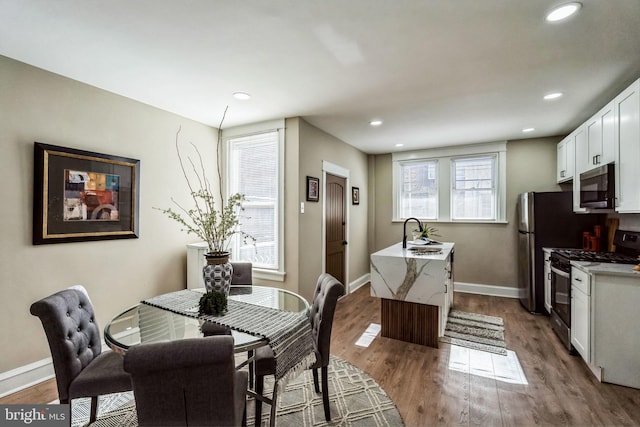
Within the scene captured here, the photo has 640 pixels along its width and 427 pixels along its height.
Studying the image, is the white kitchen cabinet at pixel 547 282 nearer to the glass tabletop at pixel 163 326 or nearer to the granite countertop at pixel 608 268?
the granite countertop at pixel 608 268

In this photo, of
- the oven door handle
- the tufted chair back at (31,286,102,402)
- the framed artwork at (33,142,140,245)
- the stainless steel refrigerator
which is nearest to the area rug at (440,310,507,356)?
the stainless steel refrigerator

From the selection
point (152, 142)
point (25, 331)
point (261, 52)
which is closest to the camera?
point (261, 52)

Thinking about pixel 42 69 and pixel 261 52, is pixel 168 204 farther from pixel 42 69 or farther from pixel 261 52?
pixel 261 52

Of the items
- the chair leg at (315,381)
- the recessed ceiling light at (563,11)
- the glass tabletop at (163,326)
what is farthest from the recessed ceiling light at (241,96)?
the chair leg at (315,381)

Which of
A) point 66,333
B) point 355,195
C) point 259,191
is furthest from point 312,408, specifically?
point 355,195

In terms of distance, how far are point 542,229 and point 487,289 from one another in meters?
1.54

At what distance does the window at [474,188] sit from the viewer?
16.2 feet

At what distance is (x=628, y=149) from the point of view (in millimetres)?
2406

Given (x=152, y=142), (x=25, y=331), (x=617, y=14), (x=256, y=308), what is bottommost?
(x=25, y=331)

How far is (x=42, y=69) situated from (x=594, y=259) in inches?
206

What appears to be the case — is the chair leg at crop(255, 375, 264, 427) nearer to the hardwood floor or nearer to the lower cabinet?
the hardwood floor

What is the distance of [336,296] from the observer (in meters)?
1.92

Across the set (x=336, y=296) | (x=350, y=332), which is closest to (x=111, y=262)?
(x=336, y=296)

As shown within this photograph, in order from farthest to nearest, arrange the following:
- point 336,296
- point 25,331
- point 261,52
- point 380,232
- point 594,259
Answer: point 380,232 → point 594,259 → point 25,331 → point 261,52 → point 336,296
